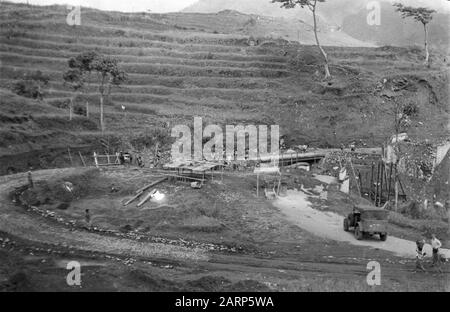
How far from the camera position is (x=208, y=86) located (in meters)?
55.5

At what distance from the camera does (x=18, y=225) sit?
24344 millimetres

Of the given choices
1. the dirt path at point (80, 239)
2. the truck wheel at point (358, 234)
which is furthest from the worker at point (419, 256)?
the dirt path at point (80, 239)

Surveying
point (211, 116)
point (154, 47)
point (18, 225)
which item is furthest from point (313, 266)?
point (154, 47)

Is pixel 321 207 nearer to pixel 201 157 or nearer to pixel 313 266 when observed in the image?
pixel 313 266

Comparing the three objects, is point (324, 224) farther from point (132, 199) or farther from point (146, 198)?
point (132, 199)

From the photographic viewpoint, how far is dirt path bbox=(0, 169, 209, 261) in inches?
846

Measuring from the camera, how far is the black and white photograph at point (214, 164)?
19.6 metres

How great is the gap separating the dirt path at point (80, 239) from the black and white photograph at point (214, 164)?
129 millimetres

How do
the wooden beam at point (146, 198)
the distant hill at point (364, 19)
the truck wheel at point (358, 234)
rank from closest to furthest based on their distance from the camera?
1. the truck wheel at point (358, 234)
2. the wooden beam at point (146, 198)
3. the distant hill at point (364, 19)

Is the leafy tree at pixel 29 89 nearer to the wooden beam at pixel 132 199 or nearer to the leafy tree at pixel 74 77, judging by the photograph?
the leafy tree at pixel 74 77

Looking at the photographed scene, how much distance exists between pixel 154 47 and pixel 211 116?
71.2 ft

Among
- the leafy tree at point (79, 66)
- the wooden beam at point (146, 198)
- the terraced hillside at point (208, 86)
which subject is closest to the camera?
the wooden beam at point (146, 198)

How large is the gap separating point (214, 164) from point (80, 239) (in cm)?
1079

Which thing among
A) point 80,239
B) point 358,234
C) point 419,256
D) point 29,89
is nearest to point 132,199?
point 80,239
